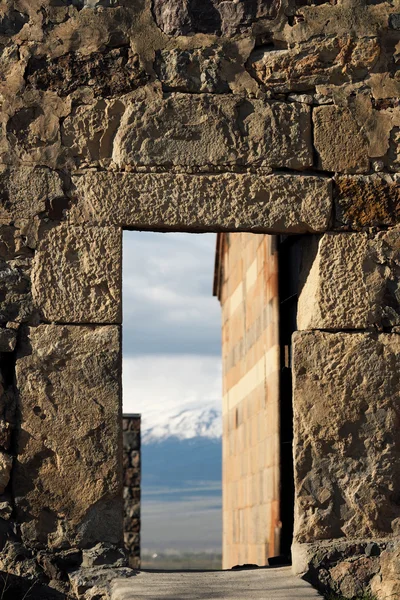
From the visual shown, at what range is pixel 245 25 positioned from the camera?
5.65 meters

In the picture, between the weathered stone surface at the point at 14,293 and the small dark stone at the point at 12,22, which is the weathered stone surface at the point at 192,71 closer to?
the small dark stone at the point at 12,22

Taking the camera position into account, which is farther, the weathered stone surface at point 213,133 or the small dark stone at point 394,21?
the small dark stone at point 394,21

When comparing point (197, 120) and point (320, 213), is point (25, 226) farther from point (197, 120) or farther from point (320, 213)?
point (320, 213)

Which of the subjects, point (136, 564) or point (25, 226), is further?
point (136, 564)

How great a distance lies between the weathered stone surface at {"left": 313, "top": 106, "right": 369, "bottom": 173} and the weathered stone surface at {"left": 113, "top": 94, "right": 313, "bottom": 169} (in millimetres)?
64

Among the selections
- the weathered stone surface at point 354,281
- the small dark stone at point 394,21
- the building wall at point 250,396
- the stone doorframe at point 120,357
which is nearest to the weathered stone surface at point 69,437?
the stone doorframe at point 120,357

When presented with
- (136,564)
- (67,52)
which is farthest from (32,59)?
(136,564)

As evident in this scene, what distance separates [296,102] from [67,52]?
123 cm

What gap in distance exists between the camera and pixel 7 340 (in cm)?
534

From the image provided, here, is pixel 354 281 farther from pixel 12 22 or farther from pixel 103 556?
pixel 12 22

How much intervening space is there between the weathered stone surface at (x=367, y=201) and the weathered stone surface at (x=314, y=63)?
0.55 meters

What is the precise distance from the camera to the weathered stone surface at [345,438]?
5453 mm

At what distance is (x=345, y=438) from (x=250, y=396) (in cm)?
297

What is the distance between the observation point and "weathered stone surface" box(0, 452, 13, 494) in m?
5.26
